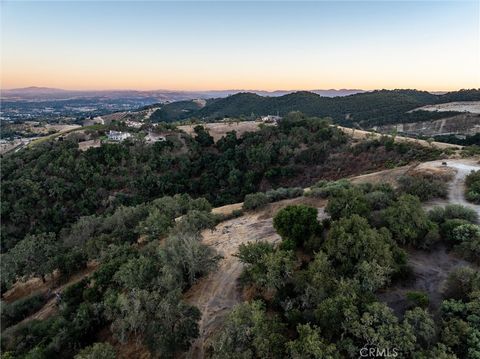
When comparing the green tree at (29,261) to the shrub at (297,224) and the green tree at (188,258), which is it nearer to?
the green tree at (188,258)

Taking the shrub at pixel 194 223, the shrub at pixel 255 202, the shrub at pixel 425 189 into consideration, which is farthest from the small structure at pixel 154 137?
the shrub at pixel 425 189

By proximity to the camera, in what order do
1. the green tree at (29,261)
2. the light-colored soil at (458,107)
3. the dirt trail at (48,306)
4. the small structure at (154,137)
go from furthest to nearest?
the light-colored soil at (458,107) < the small structure at (154,137) < the green tree at (29,261) < the dirt trail at (48,306)

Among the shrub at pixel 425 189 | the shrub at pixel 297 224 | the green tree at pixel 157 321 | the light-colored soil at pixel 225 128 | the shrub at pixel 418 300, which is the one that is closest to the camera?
the shrub at pixel 418 300

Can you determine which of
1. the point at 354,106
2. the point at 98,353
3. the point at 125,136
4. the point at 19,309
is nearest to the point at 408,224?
the point at 98,353

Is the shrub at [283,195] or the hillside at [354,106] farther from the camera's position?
the hillside at [354,106]

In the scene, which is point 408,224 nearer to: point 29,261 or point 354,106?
point 29,261

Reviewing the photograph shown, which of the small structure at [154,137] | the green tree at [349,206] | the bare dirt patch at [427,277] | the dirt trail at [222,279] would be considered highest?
the green tree at [349,206]

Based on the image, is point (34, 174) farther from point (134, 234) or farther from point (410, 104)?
point (410, 104)

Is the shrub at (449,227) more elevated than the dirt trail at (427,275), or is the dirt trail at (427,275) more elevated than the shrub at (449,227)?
the shrub at (449,227)
